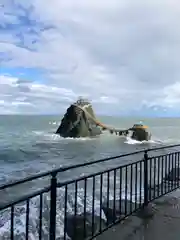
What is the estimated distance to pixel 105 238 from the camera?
4.65m

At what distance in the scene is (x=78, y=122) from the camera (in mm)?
58031

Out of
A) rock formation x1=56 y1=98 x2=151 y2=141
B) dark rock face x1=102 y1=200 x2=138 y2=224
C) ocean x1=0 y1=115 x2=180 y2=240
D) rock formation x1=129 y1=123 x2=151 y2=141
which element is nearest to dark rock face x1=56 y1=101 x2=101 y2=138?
rock formation x1=56 y1=98 x2=151 y2=141

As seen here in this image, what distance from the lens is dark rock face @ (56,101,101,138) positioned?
56938 millimetres

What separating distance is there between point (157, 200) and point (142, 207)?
773 mm

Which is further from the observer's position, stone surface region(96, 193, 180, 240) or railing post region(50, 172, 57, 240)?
stone surface region(96, 193, 180, 240)

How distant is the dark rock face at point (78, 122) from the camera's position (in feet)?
187

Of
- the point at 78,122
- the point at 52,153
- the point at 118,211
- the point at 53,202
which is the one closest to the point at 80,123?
the point at 78,122

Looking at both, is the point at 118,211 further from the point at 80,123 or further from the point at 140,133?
the point at 80,123

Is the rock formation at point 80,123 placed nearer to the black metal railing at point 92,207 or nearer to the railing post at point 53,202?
the black metal railing at point 92,207

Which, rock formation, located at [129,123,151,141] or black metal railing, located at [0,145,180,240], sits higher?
rock formation, located at [129,123,151,141]

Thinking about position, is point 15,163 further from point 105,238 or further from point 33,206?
point 105,238

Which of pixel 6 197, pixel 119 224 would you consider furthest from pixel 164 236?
pixel 6 197

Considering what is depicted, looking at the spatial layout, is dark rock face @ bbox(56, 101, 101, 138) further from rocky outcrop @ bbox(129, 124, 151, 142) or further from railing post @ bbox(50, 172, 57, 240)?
railing post @ bbox(50, 172, 57, 240)

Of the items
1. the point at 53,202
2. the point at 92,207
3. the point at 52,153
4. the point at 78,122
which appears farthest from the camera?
the point at 78,122
